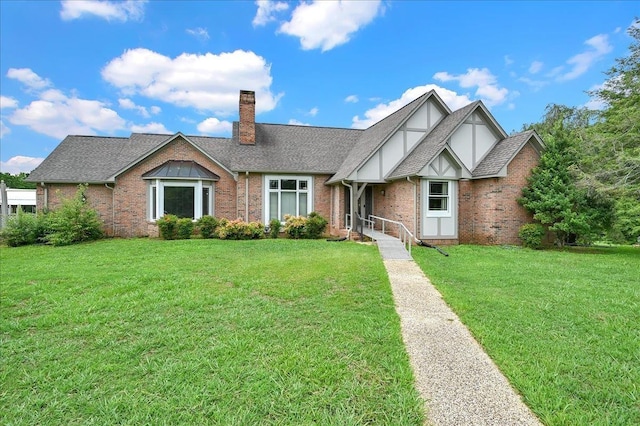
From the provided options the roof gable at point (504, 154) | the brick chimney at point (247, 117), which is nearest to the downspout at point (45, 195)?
→ the brick chimney at point (247, 117)

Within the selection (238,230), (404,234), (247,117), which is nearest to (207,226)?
(238,230)

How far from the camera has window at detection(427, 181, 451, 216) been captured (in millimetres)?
14273

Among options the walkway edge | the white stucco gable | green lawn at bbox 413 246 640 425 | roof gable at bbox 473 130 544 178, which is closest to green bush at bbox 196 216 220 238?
the white stucco gable

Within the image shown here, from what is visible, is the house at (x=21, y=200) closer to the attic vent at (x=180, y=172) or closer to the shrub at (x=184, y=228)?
the attic vent at (x=180, y=172)

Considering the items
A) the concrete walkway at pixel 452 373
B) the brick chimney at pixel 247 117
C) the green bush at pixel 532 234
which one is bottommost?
the concrete walkway at pixel 452 373

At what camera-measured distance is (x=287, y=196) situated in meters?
17.8

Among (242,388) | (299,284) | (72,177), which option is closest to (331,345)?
(242,388)

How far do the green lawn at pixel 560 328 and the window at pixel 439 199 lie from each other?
14.1 ft

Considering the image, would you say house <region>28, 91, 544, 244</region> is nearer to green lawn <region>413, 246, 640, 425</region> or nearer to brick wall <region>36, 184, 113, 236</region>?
brick wall <region>36, 184, 113, 236</region>

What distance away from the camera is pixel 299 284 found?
748 centimetres

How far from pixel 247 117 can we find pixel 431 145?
34.5ft

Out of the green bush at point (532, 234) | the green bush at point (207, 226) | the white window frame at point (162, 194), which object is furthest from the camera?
the white window frame at point (162, 194)

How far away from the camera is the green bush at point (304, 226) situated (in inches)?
640

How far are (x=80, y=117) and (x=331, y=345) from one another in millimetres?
23799
